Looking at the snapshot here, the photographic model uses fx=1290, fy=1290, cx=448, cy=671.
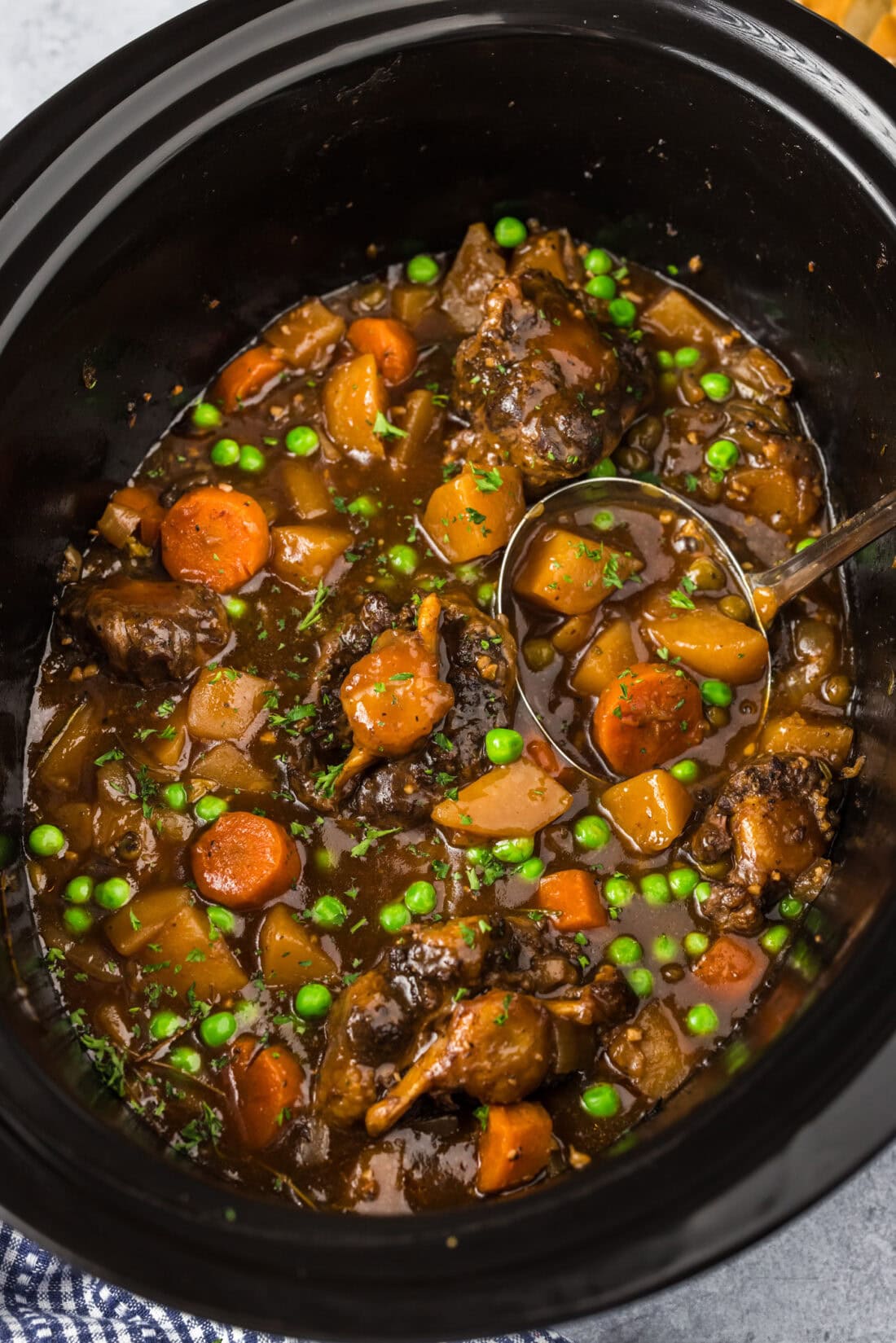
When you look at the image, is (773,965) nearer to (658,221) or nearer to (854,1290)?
(854,1290)

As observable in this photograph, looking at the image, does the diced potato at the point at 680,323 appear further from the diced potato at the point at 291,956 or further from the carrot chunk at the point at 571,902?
the diced potato at the point at 291,956

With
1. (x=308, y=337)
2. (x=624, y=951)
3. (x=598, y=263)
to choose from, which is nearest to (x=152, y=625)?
(x=308, y=337)

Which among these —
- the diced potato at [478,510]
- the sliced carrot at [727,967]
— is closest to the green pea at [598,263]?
the diced potato at [478,510]

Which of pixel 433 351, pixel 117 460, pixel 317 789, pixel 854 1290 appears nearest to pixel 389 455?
pixel 433 351

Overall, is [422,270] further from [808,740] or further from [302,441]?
[808,740]

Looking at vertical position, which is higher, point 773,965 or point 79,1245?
point 79,1245

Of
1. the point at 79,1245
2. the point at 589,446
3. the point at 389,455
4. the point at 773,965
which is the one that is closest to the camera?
the point at 79,1245
